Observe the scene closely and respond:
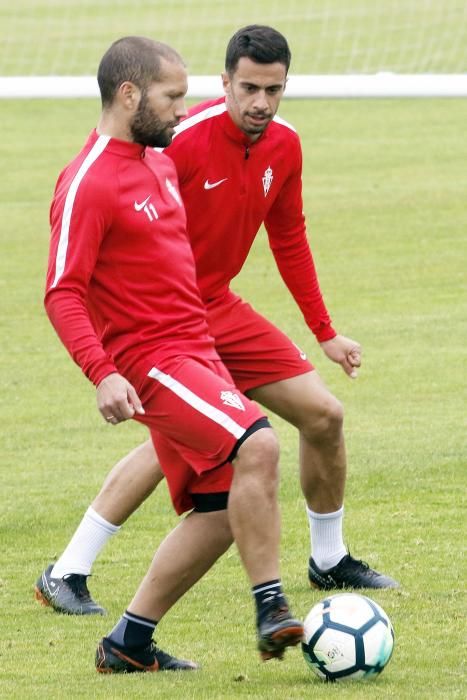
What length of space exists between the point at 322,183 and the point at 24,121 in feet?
28.6

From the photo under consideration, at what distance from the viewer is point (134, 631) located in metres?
5.72

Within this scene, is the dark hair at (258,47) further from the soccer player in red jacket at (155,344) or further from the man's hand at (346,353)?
the man's hand at (346,353)

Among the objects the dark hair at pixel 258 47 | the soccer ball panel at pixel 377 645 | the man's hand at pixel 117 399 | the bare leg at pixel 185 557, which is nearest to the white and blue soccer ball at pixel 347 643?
the soccer ball panel at pixel 377 645

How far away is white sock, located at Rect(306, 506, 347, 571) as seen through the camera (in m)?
7.08

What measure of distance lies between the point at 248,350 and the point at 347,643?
1711 millimetres

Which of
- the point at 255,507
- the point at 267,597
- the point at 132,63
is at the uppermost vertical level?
the point at 132,63

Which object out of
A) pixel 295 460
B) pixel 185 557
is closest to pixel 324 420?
pixel 185 557

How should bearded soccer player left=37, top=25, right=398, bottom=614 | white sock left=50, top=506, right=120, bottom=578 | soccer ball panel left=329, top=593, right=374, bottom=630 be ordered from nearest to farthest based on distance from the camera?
soccer ball panel left=329, top=593, right=374, bottom=630, bearded soccer player left=37, top=25, right=398, bottom=614, white sock left=50, top=506, right=120, bottom=578

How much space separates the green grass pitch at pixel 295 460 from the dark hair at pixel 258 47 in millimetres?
2227

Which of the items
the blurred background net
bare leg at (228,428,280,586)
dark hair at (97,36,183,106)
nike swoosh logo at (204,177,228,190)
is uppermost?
dark hair at (97,36,183,106)

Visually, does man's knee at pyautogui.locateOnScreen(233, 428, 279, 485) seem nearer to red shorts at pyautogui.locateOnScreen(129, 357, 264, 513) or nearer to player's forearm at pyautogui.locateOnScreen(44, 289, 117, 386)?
red shorts at pyautogui.locateOnScreen(129, 357, 264, 513)

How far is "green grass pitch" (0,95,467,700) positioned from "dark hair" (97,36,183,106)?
2.09 metres

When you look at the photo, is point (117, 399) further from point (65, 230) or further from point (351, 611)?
point (351, 611)

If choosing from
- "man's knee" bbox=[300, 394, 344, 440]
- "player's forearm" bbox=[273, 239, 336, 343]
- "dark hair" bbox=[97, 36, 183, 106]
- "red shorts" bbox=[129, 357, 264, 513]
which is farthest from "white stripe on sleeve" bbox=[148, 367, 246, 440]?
"player's forearm" bbox=[273, 239, 336, 343]
